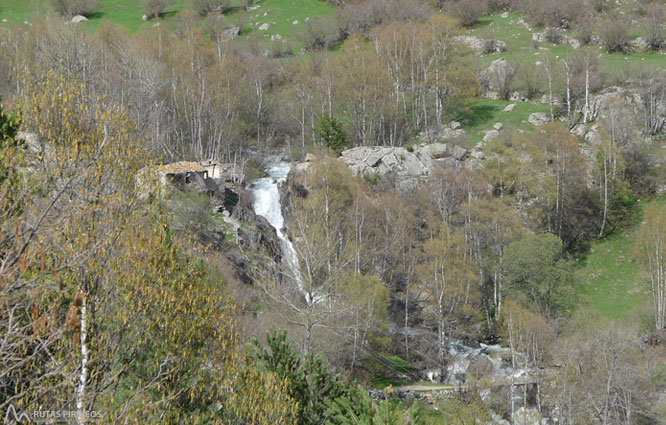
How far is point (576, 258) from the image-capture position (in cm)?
4816

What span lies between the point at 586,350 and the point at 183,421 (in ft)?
86.9

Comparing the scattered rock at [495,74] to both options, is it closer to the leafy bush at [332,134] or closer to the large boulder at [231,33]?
the leafy bush at [332,134]

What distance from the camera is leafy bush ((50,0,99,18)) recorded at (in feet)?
303

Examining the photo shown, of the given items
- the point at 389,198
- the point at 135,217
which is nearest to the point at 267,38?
the point at 389,198

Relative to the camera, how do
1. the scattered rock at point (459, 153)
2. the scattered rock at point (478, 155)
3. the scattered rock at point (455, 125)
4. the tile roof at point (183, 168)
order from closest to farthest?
the tile roof at point (183, 168) → the scattered rock at point (478, 155) → the scattered rock at point (459, 153) → the scattered rock at point (455, 125)

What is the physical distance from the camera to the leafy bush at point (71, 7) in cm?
9231

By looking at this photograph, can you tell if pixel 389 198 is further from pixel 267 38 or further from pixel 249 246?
pixel 267 38

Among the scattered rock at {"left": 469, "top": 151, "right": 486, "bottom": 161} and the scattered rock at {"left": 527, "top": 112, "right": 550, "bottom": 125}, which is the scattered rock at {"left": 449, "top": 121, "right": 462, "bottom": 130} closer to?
the scattered rock at {"left": 469, "top": 151, "right": 486, "bottom": 161}

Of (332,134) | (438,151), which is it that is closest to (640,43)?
(438,151)

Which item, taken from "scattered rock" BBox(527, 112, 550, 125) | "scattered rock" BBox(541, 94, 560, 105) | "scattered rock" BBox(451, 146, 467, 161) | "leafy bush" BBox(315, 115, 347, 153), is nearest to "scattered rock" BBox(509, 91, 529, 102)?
"scattered rock" BBox(541, 94, 560, 105)

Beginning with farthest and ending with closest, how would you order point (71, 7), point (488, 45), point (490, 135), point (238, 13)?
point (238, 13) → point (71, 7) → point (488, 45) → point (490, 135)

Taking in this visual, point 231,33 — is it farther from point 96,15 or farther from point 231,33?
point 96,15

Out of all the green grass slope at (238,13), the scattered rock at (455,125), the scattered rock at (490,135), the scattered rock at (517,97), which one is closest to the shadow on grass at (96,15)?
the green grass slope at (238,13)

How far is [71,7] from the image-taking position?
9300cm
